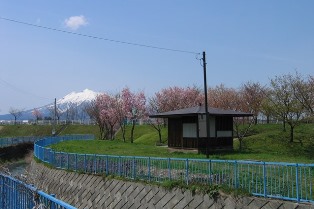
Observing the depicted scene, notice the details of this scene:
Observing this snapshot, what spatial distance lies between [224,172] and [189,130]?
48.2 ft

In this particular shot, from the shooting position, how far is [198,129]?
85.6 ft

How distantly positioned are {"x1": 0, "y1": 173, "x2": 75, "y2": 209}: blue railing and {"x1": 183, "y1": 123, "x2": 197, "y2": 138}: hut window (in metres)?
20.1

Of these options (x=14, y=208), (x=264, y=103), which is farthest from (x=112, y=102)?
(x=14, y=208)

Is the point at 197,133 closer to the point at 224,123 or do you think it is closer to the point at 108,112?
the point at 224,123

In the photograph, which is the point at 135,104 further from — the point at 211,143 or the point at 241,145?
the point at 211,143

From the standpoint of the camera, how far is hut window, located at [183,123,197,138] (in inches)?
1092

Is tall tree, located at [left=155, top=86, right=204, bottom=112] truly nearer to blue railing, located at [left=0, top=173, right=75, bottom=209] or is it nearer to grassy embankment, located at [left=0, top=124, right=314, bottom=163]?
grassy embankment, located at [left=0, top=124, right=314, bottom=163]

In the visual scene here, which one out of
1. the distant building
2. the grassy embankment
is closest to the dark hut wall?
the distant building

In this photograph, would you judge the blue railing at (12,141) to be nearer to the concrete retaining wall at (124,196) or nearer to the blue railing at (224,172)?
the concrete retaining wall at (124,196)

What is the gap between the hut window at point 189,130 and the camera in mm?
27725

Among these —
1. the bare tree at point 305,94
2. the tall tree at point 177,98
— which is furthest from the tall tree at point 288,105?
the tall tree at point 177,98

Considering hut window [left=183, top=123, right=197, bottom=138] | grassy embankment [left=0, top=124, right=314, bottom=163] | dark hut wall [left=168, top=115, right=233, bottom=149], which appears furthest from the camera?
grassy embankment [left=0, top=124, right=314, bottom=163]

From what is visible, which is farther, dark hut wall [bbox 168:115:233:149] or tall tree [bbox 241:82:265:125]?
tall tree [bbox 241:82:265:125]

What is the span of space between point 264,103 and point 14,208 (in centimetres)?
3288
